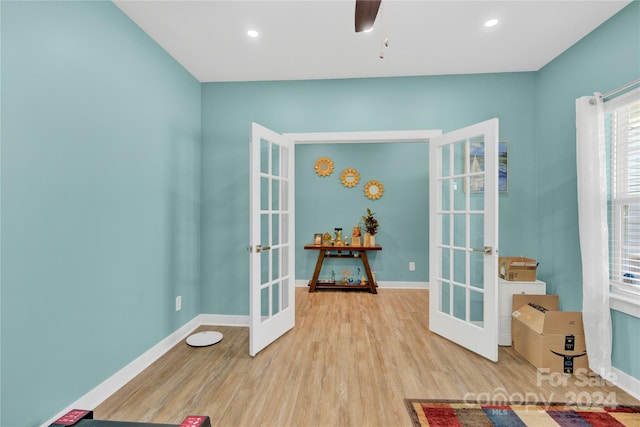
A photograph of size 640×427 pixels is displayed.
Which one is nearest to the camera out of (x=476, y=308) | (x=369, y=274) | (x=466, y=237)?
(x=466, y=237)

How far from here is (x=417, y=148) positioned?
4.94m

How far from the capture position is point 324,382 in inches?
80.7

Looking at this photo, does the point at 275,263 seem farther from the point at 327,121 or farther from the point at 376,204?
the point at 376,204

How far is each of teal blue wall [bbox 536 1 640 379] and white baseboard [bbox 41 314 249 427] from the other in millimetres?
3164

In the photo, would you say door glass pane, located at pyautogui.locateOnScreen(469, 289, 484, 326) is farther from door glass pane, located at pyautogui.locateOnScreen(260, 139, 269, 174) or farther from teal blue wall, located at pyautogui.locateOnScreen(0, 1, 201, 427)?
teal blue wall, located at pyautogui.locateOnScreen(0, 1, 201, 427)

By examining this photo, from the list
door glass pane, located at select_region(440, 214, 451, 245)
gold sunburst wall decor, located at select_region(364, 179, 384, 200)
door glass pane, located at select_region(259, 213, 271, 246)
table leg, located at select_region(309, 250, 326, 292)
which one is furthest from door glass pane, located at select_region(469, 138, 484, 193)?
table leg, located at select_region(309, 250, 326, 292)

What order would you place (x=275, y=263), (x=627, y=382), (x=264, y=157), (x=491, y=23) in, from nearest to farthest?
(x=627, y=382) < (x=491, y=23) < (x=264, y=157) < (x=275, y=263)

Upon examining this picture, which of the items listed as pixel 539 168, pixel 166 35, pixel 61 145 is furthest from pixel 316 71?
pixel 539 168

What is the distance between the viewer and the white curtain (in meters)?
2.05

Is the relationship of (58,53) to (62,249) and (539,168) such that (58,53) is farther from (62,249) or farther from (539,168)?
(539,168)

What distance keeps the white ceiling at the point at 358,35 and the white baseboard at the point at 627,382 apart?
261 centimetres

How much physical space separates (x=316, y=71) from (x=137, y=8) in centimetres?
156

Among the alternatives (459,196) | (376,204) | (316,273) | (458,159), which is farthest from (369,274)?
(458,159)

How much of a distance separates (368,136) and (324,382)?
7.70 feet
